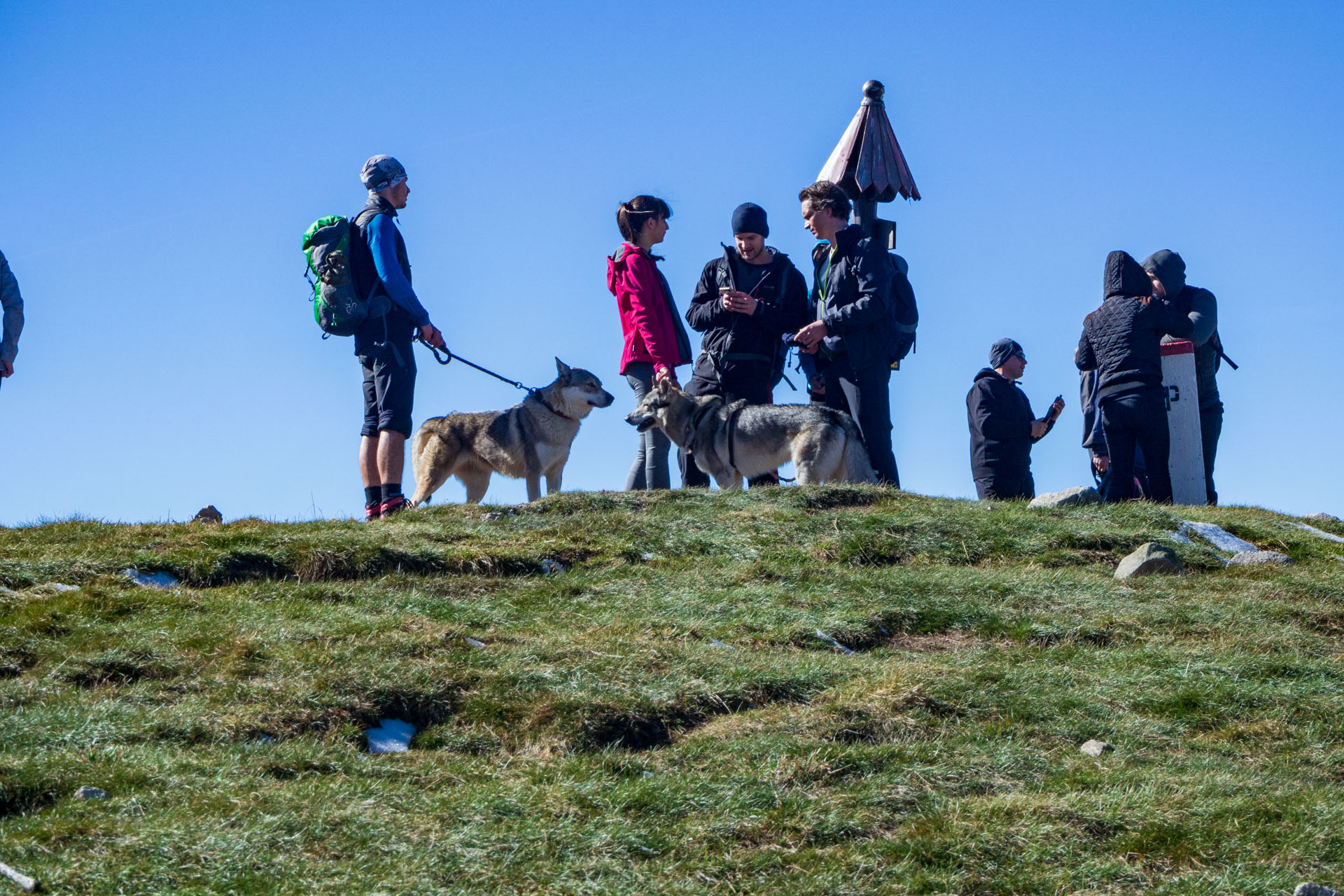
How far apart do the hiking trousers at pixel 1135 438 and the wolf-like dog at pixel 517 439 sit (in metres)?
5.65

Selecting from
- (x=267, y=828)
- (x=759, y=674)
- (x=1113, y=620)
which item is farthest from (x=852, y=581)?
(x=267, y=828)

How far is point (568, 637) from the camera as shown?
24.3 ft

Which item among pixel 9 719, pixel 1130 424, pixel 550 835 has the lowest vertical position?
pixel 550 835

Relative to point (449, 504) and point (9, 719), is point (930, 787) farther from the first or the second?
point (449, 504)

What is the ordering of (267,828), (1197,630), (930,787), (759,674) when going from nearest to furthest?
(267,828), (930,787), (759,674), (1197,630)

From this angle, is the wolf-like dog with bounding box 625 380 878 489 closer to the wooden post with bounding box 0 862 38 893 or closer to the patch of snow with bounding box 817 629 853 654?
the patch of snow with bounding box 817 629 853 654

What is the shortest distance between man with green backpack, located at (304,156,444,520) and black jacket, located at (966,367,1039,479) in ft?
17.4

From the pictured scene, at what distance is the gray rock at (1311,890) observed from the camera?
4781 millimetres

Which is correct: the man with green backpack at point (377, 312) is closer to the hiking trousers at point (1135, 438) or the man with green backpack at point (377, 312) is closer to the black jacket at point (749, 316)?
the black jacket at point (749, 316)

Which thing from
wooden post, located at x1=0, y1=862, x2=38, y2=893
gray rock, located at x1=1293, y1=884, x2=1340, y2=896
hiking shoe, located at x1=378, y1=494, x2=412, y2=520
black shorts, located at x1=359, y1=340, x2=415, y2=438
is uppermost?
black shorts, located at x1=359, y1=340, x2=415, y2=438

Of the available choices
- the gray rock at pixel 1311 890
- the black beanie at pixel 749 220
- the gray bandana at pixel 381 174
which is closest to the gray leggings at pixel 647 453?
the black beanie at pixel 749 220

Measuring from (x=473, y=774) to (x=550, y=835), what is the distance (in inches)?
29.5

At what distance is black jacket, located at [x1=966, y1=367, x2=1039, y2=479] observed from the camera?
43.8 ft

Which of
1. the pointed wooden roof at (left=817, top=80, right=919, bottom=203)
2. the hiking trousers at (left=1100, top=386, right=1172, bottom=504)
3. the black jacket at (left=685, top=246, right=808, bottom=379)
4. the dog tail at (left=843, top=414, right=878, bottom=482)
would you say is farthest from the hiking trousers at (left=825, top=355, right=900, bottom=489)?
the pointed wooden roof at (left=817, top=80, right=919, bottom=203)
